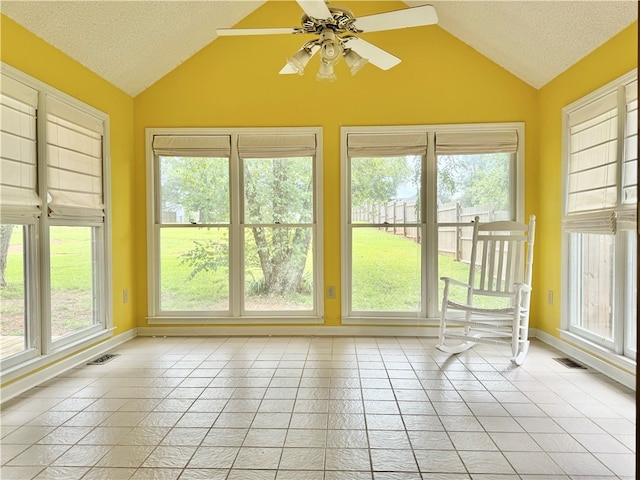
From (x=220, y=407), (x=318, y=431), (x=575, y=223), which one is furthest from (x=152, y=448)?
(x=575, y=223)

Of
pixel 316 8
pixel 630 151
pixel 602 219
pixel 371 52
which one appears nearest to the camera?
pixel 316 8

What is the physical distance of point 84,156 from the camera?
120 inches

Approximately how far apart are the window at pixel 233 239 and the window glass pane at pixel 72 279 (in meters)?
0.64

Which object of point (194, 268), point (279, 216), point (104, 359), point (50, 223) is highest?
point (279, 216)

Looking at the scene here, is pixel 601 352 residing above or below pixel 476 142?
below

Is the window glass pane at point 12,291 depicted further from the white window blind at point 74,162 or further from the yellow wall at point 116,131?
the yellow wall at point 116,131

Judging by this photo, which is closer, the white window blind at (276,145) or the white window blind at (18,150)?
the white window blind at (18,150)

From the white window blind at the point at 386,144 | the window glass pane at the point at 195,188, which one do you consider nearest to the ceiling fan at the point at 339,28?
the white window blind at the point at 386,144

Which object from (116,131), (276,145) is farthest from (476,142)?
(116,131)

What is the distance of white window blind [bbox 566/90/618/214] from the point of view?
2652mm

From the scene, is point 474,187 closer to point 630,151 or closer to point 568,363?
point 630,151

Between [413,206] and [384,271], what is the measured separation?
27.2 inches

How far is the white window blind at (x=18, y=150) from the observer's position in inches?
90.2

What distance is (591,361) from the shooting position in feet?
9.25
